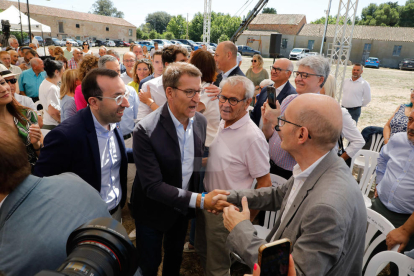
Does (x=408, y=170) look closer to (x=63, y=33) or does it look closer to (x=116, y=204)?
(x=116, y=204)

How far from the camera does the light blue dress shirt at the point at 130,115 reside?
344 centimetres

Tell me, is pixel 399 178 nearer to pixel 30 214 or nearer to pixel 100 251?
pixel 100 251

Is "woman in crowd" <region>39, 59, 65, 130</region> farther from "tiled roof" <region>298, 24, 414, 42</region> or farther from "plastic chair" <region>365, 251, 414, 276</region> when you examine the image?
"tiled roof" <region>298, 24, 414, 42</region>

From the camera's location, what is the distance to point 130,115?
351 cm

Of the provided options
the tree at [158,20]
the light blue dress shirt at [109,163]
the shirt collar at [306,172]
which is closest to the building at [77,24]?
the tree at [158,20]

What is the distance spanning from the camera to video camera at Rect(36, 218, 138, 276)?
0.85 metres

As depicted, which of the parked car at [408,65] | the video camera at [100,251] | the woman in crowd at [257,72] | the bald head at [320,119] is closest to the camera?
the video camera at [100,251]

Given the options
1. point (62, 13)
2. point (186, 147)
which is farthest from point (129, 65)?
point (62, 13)

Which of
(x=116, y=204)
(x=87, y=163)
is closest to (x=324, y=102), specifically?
(x=87, y=163)

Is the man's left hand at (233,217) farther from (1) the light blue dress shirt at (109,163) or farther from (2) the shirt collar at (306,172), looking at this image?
(1) the light blue dress shirt at (109,163)

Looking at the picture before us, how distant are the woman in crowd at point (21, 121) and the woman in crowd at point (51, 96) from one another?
1.34m

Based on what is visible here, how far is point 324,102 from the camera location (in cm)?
139

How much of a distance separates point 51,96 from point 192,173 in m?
3.06

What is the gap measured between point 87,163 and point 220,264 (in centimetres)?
143
